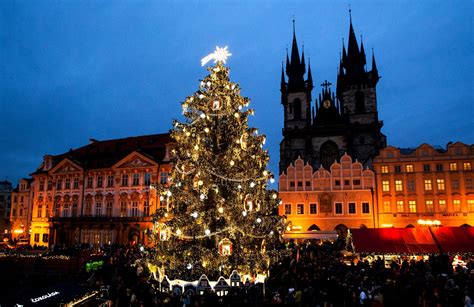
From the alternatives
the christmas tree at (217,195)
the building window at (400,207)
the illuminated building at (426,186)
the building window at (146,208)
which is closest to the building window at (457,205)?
the illuminated building at (426,186)

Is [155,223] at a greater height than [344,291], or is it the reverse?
[155,223]

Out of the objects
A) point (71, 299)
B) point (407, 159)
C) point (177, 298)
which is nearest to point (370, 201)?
point (407, 159)

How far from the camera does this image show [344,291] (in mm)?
13141

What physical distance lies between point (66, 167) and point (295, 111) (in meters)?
34.4

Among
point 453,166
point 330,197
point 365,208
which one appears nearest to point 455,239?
point 365,208

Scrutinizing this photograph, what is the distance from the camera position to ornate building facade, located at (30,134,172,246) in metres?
41.9

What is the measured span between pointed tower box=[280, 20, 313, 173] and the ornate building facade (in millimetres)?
19201

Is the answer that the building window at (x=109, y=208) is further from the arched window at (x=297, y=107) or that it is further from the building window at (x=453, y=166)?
the building window at (x=453, y=166)

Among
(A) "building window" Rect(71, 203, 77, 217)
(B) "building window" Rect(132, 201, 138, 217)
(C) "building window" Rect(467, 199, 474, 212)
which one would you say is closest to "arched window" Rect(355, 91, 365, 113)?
(C) "building window" Rect(467, 199, 474, 212)

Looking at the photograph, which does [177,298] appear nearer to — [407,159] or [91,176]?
[407,159]

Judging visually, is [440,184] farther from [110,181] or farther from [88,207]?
[88,207]

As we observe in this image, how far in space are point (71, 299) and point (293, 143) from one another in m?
47.3

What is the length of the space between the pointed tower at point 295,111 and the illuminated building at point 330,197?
1253cm

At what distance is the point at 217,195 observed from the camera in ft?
52.3
